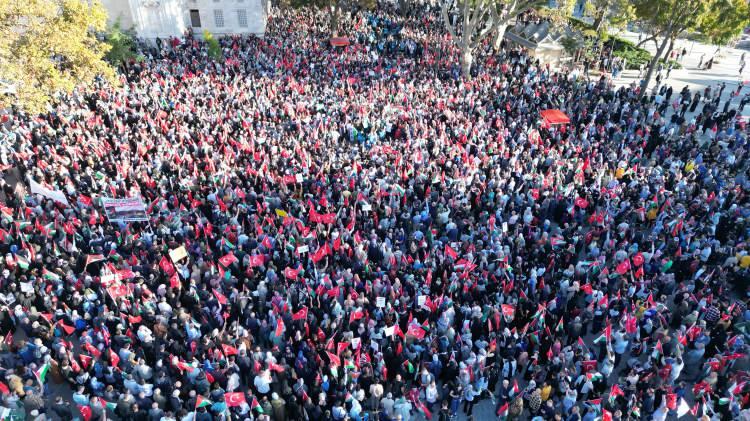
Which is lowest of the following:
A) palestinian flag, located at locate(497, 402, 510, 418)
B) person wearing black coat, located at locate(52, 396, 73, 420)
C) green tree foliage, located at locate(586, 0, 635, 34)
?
palestinian flag, located at locate(497, 402, 510, 418)

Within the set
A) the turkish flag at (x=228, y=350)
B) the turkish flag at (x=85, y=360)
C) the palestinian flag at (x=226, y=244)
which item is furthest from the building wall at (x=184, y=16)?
the turkish flag at (x=228, y=350)

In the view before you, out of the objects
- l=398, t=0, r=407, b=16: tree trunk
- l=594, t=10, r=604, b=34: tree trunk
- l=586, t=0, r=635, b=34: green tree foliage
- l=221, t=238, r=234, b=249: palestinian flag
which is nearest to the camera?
l=221, t=238, r=234, b=249: palestinian flag

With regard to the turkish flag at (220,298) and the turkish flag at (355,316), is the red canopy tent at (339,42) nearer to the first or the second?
the turkish flag at (220,298)

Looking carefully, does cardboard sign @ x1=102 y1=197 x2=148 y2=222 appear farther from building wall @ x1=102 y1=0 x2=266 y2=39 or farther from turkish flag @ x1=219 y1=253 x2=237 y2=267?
building wall @ x1=102 y1=0 x2=266 y2=39

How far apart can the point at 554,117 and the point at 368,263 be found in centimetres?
1231

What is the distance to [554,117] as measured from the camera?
20.5 meters

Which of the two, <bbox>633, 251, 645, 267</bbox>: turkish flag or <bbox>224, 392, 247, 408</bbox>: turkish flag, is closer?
<bbox>224, 392, 247, 408</bbox>: turkish flag

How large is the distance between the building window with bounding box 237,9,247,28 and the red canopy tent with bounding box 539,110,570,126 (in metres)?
24.9

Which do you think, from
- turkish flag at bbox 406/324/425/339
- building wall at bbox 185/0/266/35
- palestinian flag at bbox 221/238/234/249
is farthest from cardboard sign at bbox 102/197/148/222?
building wall at bbox 185/0/266/35

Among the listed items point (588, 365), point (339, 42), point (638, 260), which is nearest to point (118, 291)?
point (588, 365)

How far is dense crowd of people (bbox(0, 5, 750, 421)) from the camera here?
9.39 meters

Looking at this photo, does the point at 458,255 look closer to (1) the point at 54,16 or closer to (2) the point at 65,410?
(2) the point at 65,410

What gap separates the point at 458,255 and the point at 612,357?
4.18 metres

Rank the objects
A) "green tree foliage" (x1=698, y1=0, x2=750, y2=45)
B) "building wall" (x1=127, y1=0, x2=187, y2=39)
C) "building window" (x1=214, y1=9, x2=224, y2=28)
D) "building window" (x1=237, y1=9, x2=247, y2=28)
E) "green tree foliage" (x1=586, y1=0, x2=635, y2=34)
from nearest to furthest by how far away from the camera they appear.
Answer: "green tree foliage" (x1=698, y1=0, x2=750, y2=45), "green tree foliage" (x1=586, y1=0, x2=635, y2=34), "building wall" (x1=127, y1=0, x2=187, y2=39), "building window" (x1=237, y1=9, x2=247, y2=28), "building window" (x1=214, y1=9, x2=224, y2=28)
